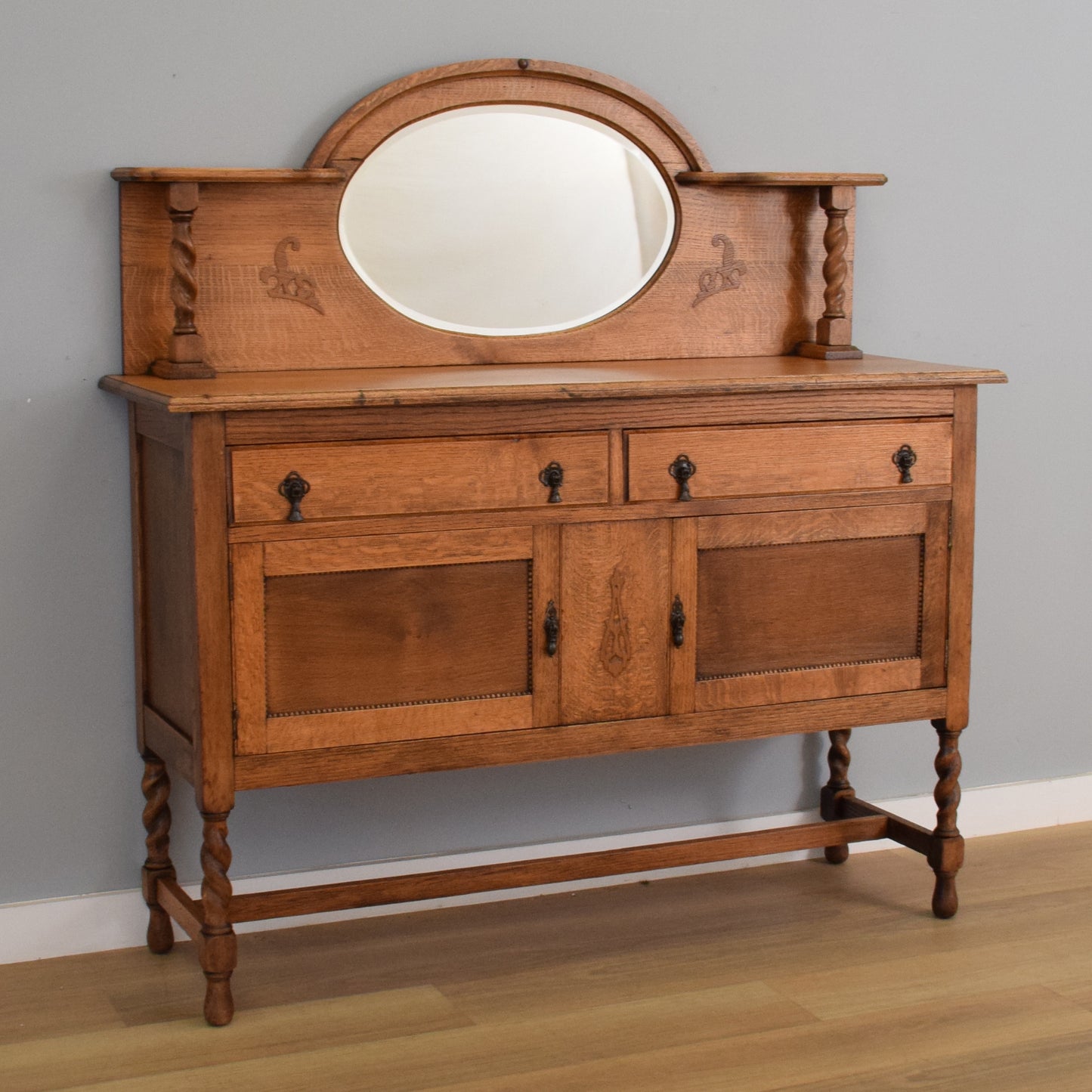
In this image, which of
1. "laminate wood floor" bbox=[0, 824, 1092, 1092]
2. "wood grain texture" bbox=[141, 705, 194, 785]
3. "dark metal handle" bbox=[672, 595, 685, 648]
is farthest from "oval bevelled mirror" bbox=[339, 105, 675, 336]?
"laminate wood floor" bbox=[0, 824, 1092, 1092]

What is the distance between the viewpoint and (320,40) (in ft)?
9.74

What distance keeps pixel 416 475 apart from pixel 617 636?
1.64 feet

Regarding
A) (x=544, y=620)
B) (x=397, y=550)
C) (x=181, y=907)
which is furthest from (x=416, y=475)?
(x=181, y=907)

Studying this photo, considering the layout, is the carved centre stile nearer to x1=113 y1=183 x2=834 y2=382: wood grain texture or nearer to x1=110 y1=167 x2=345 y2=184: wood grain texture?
x1=113 y1=183 x2=834 y2=382: wood grain texture

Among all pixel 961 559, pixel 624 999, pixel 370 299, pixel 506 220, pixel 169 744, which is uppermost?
pixel 506 220

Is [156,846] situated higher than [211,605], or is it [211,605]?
[211,605]

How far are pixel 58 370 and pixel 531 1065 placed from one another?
158cm

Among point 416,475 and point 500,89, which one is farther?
point 500,89

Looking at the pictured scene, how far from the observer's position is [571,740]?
283 cm

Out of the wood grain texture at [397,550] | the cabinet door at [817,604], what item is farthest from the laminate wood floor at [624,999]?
the wood grain texture at [397,550]

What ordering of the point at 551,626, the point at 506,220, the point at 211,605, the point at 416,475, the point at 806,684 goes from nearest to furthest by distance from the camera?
the point at 211,605
the point at 416,475
the point at 551,626
the point at 806,684
the point at 506,220

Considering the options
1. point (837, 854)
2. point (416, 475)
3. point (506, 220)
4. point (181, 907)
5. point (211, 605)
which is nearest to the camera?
point (211, 605)

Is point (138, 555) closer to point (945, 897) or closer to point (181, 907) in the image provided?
point (181, 907)

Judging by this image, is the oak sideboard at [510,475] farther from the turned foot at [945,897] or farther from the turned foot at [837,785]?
the turned foot at [837,785]
